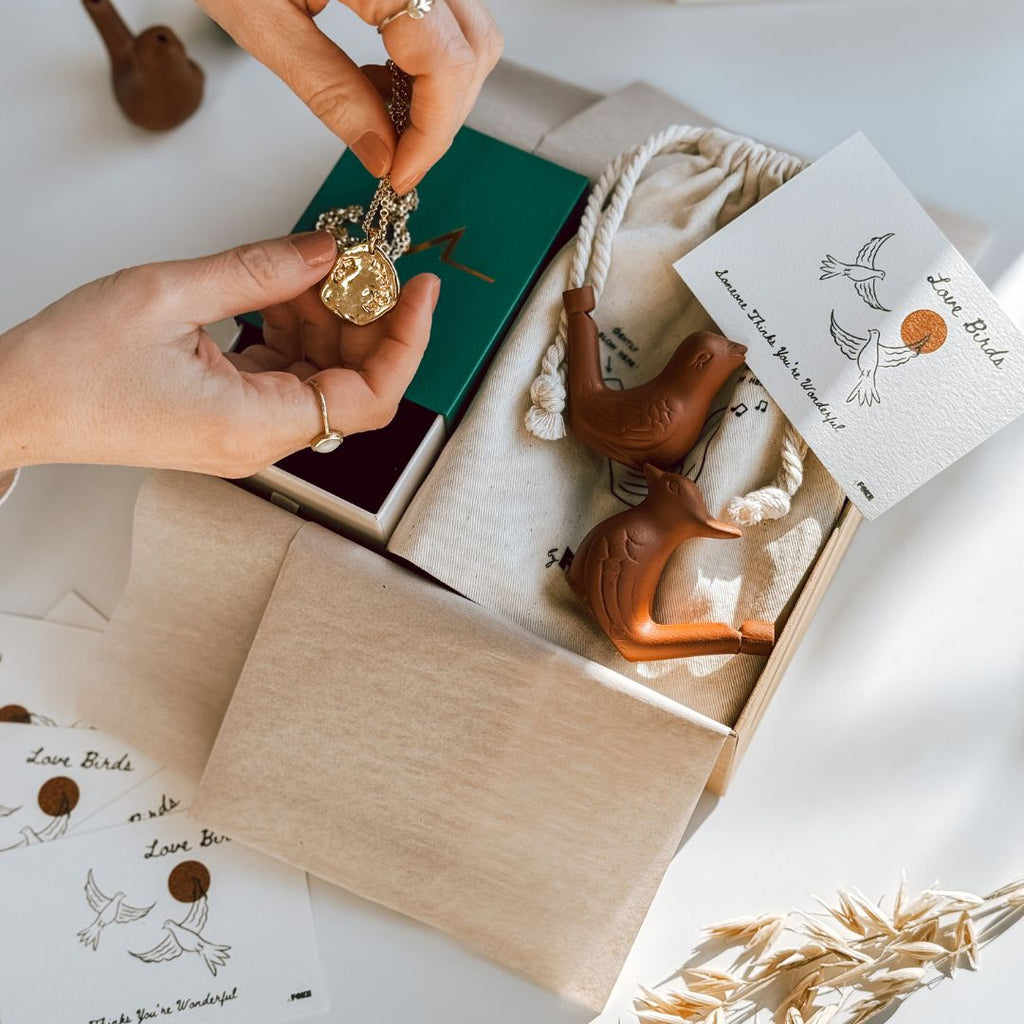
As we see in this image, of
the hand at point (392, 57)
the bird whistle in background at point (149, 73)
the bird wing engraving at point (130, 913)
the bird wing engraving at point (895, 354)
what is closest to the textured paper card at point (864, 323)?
the bird wing engraving at point (895, 354)

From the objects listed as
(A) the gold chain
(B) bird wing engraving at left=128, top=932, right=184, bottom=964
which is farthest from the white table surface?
(A) the gold chain

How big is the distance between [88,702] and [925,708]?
73 cm

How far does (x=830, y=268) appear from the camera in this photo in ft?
2.59

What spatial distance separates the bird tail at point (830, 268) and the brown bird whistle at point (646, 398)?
0.10 m

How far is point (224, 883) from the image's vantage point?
2.72 ft

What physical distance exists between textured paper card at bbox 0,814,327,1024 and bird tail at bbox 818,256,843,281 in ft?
2.16

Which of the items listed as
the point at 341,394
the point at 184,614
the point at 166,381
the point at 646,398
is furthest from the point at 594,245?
the point at 184,614

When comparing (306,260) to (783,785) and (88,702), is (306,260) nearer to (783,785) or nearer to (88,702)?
(88,702)

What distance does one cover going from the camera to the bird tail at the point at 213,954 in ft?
2.67

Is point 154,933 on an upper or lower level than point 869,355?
lower

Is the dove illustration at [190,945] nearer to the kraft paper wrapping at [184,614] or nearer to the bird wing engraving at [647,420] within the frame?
the kraft paper wrapping at [184,614]

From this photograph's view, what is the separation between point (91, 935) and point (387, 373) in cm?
53

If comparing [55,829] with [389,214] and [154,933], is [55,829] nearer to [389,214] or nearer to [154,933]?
[154,933]

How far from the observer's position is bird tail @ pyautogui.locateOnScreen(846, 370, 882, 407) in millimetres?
766
